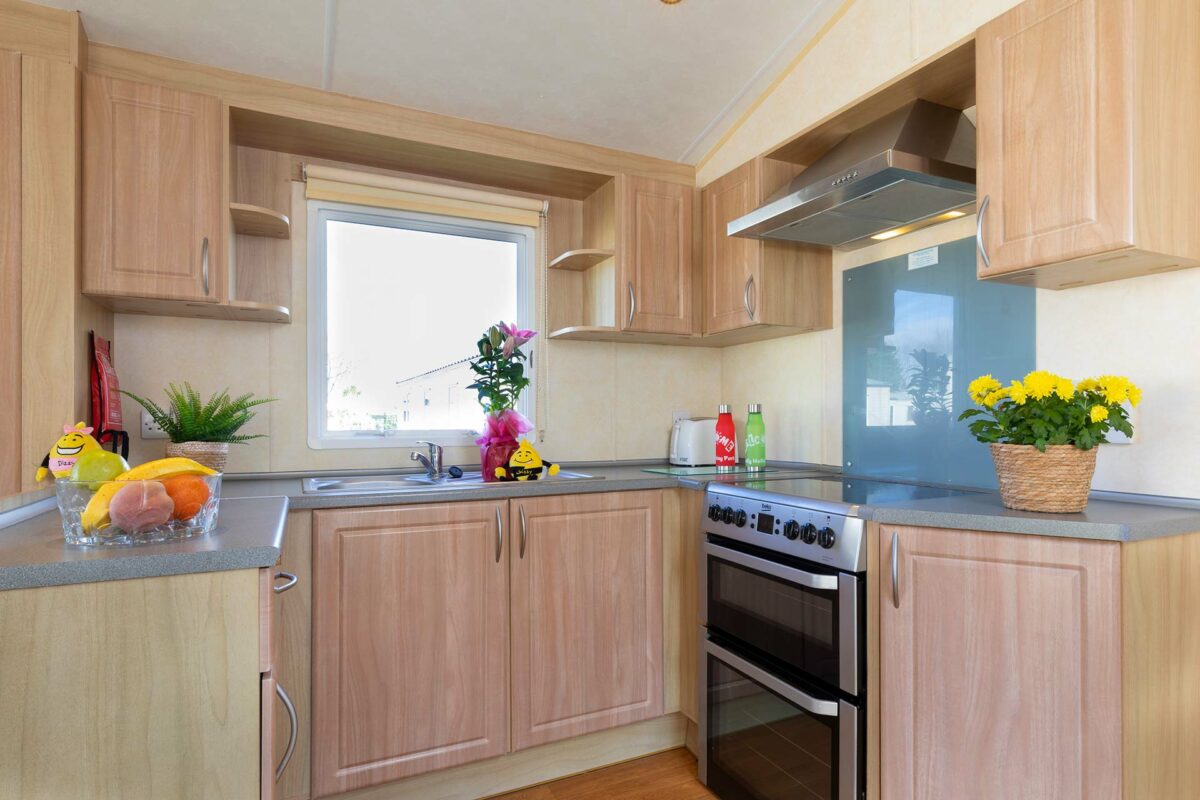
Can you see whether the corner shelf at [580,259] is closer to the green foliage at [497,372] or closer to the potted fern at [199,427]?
the green foliage at [497,372]

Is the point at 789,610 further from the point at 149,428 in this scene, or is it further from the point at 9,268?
the point at 9,268

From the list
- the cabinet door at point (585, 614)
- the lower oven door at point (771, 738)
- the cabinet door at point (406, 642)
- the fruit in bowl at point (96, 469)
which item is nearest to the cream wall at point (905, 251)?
the cabinet door at point (585, 614)

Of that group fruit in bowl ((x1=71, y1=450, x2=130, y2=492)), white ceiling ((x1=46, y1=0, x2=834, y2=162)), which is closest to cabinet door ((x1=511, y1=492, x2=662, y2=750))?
fruit in bowl ((x1=71, y1=450, x2=130, y2=492))

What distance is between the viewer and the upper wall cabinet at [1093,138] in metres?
1.35

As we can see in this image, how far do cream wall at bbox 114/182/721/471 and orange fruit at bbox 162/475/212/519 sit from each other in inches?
47.5

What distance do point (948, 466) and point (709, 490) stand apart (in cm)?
74

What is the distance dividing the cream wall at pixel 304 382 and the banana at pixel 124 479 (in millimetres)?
1182

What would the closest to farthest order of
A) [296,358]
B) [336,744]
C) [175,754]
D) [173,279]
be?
[175,754] → [336,744] → [173,279] → [296,358]

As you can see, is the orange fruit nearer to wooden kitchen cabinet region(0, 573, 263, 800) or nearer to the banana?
the banana

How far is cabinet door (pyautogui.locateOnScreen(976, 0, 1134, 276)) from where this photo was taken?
1.36 metres

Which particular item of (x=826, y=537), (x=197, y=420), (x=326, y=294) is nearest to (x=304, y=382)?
(x=326, y=294)

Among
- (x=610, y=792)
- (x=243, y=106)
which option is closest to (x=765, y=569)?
(x=610, y=792)

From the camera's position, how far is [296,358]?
2338 mm

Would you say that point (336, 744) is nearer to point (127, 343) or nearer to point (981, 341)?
point (127, 343)
